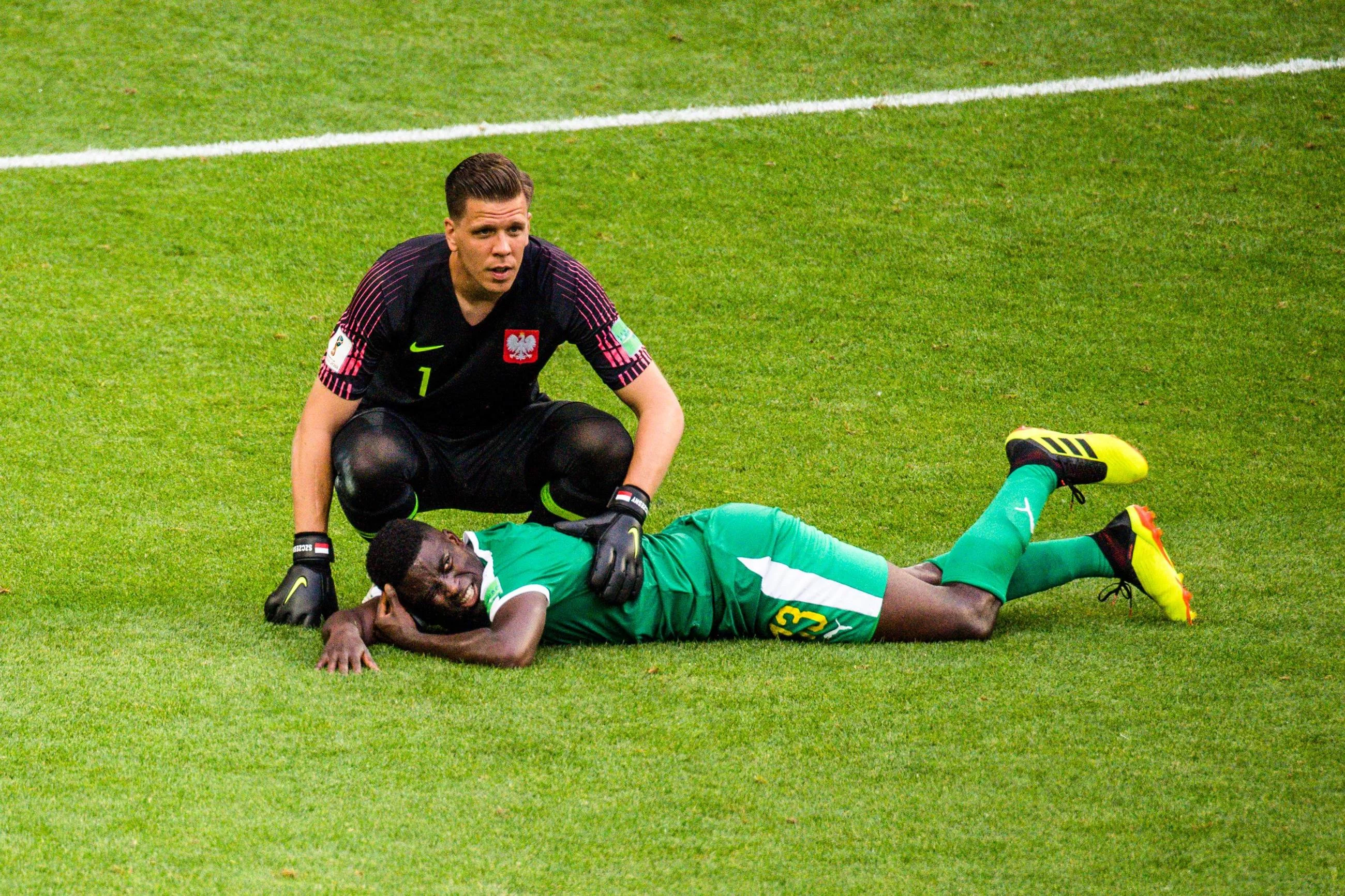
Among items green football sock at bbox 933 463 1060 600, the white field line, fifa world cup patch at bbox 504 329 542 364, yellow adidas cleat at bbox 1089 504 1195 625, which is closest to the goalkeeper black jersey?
fifa world cup patch at bbox 504 329 542 364

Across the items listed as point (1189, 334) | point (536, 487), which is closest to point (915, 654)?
point (536, 487)

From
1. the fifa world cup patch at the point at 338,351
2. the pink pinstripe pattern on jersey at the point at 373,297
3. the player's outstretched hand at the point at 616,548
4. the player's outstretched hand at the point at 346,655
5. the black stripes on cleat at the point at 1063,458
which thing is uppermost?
the pink pinstripe pattern on jersey at the point at 373,297

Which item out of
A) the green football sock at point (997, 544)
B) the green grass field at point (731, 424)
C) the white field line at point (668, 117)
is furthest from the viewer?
the white field line at point (668, 117)

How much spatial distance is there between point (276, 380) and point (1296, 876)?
493cm

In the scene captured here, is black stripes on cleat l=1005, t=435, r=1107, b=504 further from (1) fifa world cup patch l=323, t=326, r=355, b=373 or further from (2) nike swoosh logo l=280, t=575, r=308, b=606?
(2) nike swoosh logo l=280, t=575, r=308, b=606

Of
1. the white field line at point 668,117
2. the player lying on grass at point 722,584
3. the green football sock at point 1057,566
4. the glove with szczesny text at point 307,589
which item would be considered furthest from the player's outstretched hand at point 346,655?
the white field line at point 668,117

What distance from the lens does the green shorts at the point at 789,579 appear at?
13.5 ft

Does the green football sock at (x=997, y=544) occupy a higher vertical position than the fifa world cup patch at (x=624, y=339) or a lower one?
lower

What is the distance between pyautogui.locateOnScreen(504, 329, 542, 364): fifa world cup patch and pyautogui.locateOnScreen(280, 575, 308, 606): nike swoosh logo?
891 mm

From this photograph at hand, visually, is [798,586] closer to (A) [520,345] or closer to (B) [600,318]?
(B) [600,318]

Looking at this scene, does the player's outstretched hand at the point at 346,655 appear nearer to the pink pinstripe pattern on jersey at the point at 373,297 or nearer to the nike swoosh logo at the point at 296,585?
the nike swoosh logo at the point at 296,585

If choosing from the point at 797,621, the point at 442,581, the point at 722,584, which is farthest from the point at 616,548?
the point at 797,621

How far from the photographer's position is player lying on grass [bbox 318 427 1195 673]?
3.92 metres

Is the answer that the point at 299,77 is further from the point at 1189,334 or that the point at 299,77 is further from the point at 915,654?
the point at 915,654
